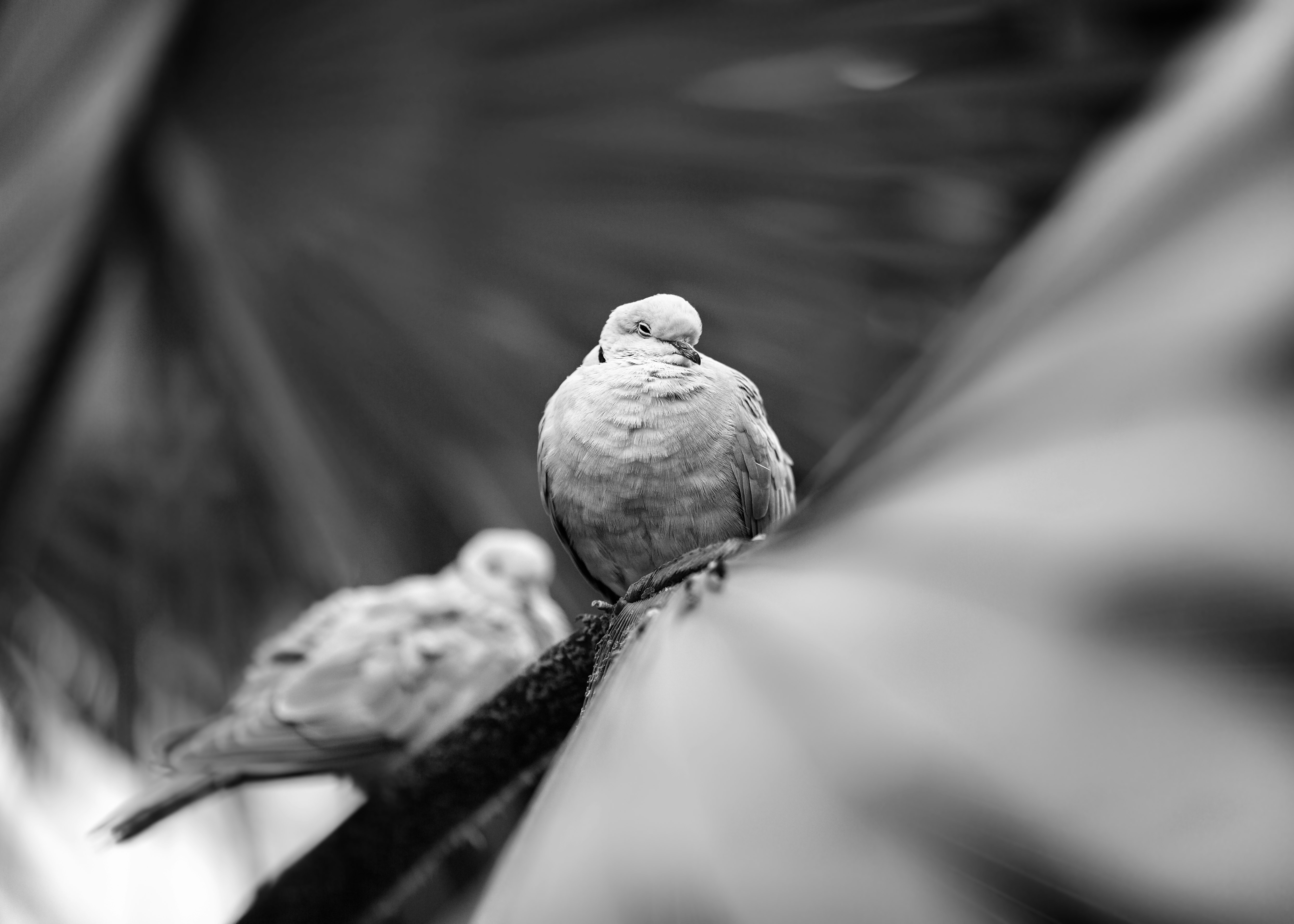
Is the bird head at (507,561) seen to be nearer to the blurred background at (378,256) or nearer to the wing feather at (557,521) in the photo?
the blurred background at (378,256)

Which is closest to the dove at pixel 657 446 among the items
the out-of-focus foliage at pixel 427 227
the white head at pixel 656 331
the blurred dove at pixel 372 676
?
the white head at pixel 656 331

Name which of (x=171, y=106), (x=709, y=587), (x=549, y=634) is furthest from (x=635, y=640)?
(x=171, y=106)

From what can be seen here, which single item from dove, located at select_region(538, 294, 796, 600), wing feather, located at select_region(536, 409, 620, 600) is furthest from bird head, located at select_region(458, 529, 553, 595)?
dove, located at select_region(538, 294, 796, 600)

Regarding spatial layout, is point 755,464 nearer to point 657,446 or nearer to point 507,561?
point 657,446

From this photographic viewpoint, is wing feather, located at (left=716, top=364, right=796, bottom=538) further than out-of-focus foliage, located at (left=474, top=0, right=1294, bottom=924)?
Yes

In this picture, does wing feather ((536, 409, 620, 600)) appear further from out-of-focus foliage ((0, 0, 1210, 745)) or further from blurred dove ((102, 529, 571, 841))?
blurred dove ((102, 529, 571, 841))

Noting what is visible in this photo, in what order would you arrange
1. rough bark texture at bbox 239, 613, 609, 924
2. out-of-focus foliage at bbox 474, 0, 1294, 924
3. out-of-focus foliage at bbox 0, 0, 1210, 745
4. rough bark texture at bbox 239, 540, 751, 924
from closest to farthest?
out-of-focus foliage at bbox 474, 0, 1294, 924 < rough bark texture at bbox 239, 540, 751, 924 < rough bark texture at bbox 239, 613, 609, 924 < out-of-focus foliage at bbox 0, 0, 1210, 745

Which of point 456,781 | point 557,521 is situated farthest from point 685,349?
point 456,781

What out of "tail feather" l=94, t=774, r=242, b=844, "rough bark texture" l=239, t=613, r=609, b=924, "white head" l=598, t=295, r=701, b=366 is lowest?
"rough bark texture" l=239, t=613, r=609, b=924
